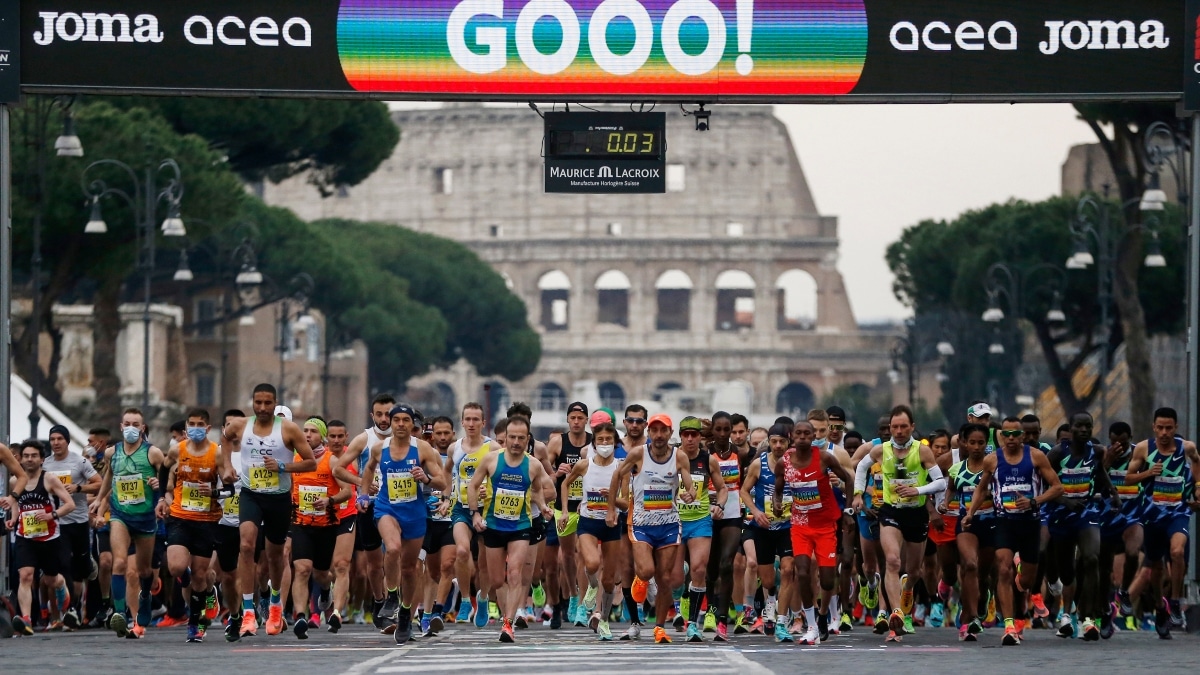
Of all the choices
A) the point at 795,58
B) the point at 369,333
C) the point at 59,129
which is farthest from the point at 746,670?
the point at 369,333

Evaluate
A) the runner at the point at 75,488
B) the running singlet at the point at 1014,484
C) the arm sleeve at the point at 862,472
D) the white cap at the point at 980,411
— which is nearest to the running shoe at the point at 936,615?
the white cap at the point at 980,411

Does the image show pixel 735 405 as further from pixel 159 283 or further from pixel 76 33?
pixel 76 33

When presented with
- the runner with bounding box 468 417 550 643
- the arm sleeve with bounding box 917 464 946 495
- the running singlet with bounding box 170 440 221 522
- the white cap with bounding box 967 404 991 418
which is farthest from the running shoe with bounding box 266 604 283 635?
the white cap with bounding box 967 404 991 418

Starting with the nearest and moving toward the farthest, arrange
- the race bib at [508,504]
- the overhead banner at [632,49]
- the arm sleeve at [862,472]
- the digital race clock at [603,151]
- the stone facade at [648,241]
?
the race bib at [508,504] → the arm sleeve at [862,472] → the overhead banner at [632,49] → the digital race clock at [603,151] → the stone facade at [648,241]

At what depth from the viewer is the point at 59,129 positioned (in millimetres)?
44062

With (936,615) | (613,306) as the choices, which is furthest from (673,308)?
(936,615)

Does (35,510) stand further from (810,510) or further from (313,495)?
(810,510)

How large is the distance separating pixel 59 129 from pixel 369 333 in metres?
34.7

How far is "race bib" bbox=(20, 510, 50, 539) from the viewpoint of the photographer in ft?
60.1

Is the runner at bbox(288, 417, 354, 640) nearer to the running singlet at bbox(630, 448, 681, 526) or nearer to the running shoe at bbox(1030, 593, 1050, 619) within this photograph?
the running singlet at bbox(630, 448, 681, 526)

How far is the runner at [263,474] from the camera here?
16547mm

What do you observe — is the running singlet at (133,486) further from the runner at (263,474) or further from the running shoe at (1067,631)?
the running shoe at (1067,631)

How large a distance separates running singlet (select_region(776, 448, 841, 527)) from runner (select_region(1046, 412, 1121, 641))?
62.2 inches

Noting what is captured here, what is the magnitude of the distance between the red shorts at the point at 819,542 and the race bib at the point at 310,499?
343 cm
